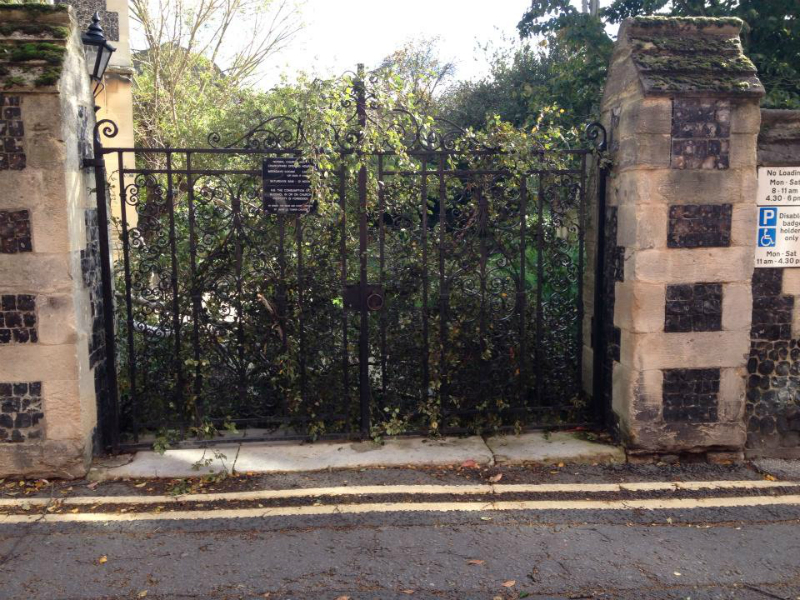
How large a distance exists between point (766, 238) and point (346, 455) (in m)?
3.70

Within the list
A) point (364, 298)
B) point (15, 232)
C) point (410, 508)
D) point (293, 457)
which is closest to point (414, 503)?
point (410, 508)

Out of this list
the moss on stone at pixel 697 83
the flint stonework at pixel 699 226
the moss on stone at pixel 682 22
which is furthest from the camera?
the moss on stone at pixel 682 22

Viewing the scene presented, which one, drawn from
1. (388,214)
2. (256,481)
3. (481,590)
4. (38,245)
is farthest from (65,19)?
(481,590)

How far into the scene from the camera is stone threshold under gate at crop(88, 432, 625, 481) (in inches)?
214

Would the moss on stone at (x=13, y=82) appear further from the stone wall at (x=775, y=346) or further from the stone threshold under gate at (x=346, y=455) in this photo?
the stone wall at (x=775, y=346)

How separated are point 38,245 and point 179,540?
2289mm

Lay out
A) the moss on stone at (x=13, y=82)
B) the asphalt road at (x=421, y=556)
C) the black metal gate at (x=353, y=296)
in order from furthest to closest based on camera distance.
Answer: the black metal gate at (x=353, y=296)
the moss on stone at (x=13, y=82)
the asphalt road at (x=421, y=556)

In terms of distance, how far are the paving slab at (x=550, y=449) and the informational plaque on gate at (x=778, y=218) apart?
1903 mm

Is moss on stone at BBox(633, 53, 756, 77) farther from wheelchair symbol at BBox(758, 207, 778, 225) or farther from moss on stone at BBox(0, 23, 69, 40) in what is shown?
moss on stone at BBox(0, 23, 69, 40)

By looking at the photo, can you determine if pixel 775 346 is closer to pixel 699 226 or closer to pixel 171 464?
pixel 699 226

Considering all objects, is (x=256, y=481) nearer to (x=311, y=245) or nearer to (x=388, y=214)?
(x=311, y=245)

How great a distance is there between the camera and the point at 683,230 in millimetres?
5355

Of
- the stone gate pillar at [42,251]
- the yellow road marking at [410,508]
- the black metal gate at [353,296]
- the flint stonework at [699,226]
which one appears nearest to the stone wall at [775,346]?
the flint stonework at [699,226]

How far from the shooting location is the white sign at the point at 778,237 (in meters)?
5.50
